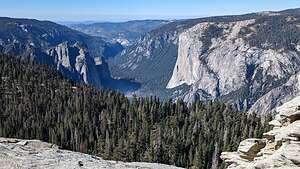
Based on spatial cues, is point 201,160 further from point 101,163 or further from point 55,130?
point 101,163

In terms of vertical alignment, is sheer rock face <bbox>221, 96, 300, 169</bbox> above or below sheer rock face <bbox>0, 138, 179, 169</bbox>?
above

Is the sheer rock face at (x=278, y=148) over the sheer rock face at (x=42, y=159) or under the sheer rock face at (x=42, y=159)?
over

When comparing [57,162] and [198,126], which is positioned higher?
[57,162]

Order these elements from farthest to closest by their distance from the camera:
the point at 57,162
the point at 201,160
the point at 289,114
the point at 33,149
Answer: the point at 201,160 < the point at 33,149 < the point at 57,162 < the point at 289,114

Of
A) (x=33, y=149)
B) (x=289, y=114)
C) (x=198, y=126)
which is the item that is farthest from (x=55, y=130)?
(x=289, y=114)

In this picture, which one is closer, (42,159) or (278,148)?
(278,148)

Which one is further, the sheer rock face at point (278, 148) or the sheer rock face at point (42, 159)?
the sheer rock face at point (42, 159)

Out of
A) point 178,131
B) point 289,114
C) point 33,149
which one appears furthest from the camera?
point 178,131

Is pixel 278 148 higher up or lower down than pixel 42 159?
higher up
